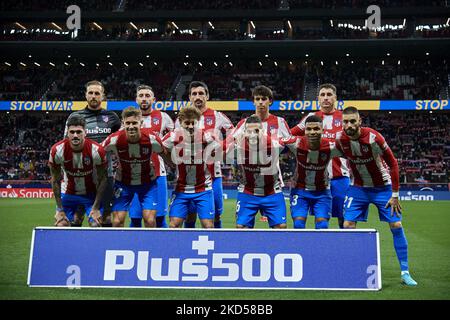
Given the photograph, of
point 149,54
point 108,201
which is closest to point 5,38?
point 149,54

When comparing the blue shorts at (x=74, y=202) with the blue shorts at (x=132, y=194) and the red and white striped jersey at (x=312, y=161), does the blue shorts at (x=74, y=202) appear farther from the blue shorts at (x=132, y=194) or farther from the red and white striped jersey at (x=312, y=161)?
the red and white striped jersey at (x=312, y=161)

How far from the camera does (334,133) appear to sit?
8086 millimetres

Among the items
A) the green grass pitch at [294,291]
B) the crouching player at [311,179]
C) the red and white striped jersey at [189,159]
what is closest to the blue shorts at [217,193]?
the red and white striped jersey at [189,159]

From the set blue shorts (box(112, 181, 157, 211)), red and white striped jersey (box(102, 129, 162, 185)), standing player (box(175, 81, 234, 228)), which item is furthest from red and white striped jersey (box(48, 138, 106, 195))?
standing player (box(175, 81, 234, 228))

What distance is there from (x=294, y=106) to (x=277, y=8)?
7501 mm

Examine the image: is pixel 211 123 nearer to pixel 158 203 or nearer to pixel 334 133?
pixel 158 203

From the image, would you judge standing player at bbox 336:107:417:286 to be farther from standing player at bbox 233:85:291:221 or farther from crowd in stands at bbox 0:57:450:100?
crowd in stands at bbox 0:57:450:100

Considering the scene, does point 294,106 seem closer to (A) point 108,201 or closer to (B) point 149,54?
(B) point 149,54

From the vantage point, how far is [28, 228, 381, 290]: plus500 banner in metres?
5.60

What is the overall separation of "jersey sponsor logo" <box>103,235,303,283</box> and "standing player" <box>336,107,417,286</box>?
158cm

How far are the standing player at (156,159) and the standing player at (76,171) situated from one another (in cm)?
66

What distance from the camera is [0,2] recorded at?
1460 inches

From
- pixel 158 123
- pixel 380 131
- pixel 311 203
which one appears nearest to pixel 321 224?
pixel 311 203
